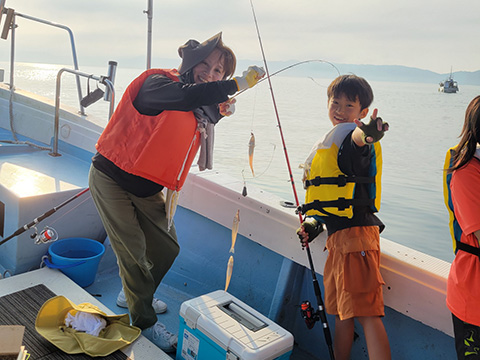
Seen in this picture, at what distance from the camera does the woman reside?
4.80ft

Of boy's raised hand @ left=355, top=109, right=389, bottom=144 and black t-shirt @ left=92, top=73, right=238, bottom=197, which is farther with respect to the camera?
black t-shirt @ left=92, top=73, right=238, bottom=197

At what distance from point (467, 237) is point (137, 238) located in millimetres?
1540

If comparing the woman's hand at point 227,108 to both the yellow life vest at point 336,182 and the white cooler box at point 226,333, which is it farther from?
the white cooler box at point 226,333

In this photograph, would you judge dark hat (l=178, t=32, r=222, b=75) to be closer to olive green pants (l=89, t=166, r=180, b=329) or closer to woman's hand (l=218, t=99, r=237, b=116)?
woman's hand (l=218, t=99, r=237, b=116)

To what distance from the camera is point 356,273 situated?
6.03 ft

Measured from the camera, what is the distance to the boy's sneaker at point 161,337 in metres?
2.27

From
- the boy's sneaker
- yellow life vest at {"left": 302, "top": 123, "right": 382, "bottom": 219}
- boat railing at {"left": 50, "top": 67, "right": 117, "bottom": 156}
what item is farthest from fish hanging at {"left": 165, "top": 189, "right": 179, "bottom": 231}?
boat railing at {"left": 50, "top": 67, "right": 117, "bottom": 156}

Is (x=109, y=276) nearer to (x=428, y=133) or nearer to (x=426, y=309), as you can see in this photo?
(x=426, y=309)

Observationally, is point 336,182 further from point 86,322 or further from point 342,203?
point 86,322

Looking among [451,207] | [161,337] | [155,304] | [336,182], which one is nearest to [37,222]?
[155,304]

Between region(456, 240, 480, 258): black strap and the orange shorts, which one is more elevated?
region(456, 240, 480, 258): black strap

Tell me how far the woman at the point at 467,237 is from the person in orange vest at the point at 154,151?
0.92 metres

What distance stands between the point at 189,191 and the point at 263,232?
682 mm

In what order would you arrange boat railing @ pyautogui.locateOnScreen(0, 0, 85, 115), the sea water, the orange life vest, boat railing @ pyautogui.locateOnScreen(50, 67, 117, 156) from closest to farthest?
the orange life vest < boat railing @ pyautogui.locateOnScreen(50, 67, 117, 156) < boat railing @ pyautogui.locateOnScreen(0, 0, 85, 115) < the sea water
